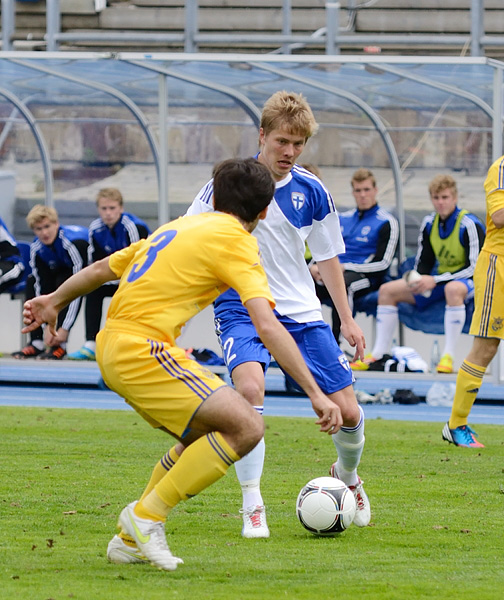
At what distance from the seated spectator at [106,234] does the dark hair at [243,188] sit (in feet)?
25.5

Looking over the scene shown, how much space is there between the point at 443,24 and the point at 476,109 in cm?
Answer: 857

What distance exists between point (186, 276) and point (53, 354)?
331 inches

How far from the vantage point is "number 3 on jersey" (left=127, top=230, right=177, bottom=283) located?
13.6ft

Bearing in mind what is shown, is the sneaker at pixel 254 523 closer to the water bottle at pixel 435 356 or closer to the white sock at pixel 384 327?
the white sock at pixel 384 327

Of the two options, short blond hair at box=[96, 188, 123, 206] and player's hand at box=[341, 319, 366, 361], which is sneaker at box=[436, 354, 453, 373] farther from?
player's hand at box=[341, 319, 366, 361]

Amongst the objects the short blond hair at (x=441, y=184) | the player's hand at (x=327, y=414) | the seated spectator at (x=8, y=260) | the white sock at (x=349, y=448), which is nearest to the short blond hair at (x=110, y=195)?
the seated spectator at (x=8, y=260)

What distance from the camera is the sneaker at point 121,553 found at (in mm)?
4242

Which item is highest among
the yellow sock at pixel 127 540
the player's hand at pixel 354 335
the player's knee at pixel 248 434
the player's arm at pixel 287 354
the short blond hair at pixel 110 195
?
the player's arm at pixel 287 354

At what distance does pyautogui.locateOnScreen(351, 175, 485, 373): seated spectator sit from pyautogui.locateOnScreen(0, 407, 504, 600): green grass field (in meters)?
2.98

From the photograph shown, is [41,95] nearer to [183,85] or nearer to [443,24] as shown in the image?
[183,85]

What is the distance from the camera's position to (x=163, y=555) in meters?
4.10

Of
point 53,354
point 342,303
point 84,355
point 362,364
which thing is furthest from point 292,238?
point 53,354

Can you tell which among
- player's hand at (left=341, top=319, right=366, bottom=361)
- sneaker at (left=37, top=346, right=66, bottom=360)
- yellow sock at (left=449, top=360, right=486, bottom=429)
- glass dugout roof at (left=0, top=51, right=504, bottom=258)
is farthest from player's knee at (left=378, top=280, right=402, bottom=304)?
player's hand at (left=341, top=319, right=366, bottom=361)

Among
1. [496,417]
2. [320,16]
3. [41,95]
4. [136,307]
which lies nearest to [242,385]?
[136,307]
